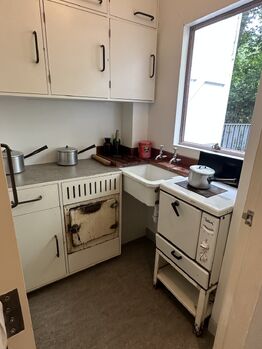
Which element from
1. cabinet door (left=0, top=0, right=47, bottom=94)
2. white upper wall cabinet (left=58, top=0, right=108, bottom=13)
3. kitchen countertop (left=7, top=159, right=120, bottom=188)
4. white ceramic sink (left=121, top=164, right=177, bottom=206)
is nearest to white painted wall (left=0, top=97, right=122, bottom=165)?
kitchen countertop (left=7, top=159, right=120, bottom=188)

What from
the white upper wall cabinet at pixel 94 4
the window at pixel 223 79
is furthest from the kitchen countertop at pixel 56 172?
the white upper wall cabinet at pixel 94 4

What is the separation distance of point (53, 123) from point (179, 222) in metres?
1.37

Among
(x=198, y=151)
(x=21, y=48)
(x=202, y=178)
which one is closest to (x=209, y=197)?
(x=202, y=178)

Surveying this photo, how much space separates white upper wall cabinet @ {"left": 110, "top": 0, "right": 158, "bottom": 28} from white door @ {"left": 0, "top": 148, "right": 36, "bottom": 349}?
5.60 feet

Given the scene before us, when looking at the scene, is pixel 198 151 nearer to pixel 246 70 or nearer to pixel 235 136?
pixel 235 136

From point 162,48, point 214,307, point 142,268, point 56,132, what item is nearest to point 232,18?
point 162,48

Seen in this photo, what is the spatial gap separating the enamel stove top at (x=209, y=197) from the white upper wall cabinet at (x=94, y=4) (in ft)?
4.38

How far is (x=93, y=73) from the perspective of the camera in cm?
160

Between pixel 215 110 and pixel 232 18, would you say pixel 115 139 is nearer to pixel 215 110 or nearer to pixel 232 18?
pixel 215 110

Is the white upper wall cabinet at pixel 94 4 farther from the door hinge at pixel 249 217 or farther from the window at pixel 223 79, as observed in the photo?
the door hinge at pixel 249 217

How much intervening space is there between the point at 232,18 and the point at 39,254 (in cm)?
215

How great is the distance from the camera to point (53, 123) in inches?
73.0

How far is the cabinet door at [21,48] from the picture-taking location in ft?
4.07

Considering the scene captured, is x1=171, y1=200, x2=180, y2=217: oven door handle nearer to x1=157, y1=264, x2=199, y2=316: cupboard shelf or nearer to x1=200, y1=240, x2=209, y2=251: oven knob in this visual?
x1=200, y1=240, x2=209, y2=251: oven knob
